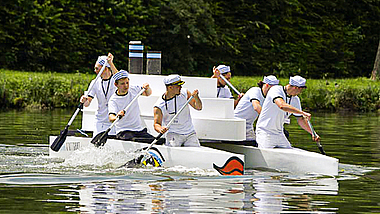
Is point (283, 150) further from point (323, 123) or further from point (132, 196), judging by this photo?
point (323, 123)

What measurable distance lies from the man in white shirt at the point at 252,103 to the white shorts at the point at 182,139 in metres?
1.23

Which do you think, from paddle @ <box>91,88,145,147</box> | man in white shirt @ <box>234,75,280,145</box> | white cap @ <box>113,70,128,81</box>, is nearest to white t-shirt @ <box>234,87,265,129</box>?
man in white shirt @ <box>234,75,280,145</box>

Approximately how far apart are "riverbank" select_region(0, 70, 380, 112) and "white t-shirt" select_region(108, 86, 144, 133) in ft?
40.5

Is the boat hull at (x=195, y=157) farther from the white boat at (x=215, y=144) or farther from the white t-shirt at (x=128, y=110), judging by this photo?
the white t-shirt at (x=128, y=110)

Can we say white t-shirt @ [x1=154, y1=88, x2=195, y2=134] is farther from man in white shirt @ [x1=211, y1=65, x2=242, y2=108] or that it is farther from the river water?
man in white shirt @ [x1=211, y1=65, x2=242, y2=108]

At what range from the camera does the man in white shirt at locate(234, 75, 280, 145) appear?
1420 centimetres

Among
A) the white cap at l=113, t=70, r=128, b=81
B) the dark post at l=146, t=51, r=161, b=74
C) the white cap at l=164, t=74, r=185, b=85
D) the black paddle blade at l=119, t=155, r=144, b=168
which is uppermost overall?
the dark post at l=146, t=51, r=161, b=74

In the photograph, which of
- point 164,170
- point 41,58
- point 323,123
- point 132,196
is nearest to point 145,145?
point 164,170

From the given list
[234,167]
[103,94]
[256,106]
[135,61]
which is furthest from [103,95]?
[234,167]

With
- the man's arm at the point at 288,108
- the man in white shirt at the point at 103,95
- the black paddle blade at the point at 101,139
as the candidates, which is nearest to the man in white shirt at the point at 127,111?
the black paddle blade at the point at 101,139

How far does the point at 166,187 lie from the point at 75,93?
15494 mm

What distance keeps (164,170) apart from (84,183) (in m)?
1.60

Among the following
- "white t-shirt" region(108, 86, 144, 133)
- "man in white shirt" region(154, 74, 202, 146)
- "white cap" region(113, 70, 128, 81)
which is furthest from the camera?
"white t-shirt" region(108, 86, 144, 133)

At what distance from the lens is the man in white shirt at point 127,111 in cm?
1369
